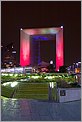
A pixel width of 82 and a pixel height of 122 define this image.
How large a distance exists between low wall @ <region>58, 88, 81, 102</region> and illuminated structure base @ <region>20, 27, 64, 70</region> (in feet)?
144

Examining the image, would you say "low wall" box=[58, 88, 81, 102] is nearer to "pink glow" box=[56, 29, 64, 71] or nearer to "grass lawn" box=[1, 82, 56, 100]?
"grass lawn" box=[1, 82, 56, 100]

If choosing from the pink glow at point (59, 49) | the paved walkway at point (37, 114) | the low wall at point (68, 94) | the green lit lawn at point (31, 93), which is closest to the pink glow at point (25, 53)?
the pink glow at point (59, 49)

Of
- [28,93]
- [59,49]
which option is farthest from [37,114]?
[59,49]

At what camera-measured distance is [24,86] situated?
1852 cm

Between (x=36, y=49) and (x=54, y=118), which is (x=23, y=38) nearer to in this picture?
(x=36, y=49)

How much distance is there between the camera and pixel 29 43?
58375 millimetres

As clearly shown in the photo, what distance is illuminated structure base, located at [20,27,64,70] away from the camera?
5747cm

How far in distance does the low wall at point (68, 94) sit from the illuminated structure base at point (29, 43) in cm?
4397

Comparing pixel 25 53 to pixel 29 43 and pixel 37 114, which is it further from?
pixel 37 114

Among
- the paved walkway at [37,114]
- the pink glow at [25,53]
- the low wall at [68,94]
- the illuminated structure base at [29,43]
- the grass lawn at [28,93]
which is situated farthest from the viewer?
the pink glow at [25,53]

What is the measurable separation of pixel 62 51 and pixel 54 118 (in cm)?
4944

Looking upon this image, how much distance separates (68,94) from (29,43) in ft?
150

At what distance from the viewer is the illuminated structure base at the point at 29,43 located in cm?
5747

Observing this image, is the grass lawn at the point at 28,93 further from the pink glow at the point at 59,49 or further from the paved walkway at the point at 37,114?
the pink glow at the point at 59,49
